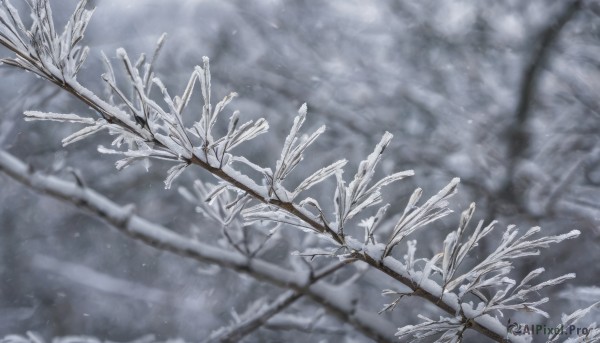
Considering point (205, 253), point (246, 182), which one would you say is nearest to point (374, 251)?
point (246, 182)

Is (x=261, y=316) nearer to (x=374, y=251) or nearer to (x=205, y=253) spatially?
(x=205, y=253)

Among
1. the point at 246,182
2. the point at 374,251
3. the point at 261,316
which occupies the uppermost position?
the point at 374,251

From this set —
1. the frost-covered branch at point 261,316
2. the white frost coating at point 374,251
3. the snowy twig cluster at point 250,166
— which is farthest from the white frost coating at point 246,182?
the frost-covered branch at point 261,316

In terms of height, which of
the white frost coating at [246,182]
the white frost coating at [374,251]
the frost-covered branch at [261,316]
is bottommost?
the frost-covered branch at [261,316]

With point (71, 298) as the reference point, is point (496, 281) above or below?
→ above

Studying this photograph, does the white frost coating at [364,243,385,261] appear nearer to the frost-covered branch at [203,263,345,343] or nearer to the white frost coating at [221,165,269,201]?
the white frost coating at [221,165,269,201]

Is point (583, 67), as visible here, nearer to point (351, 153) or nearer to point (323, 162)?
point (351, 153)

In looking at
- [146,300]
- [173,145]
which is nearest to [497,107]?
[173,145]

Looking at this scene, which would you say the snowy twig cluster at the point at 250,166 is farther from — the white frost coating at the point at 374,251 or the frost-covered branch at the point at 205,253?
the frost-covered branch at the point at 205,253
